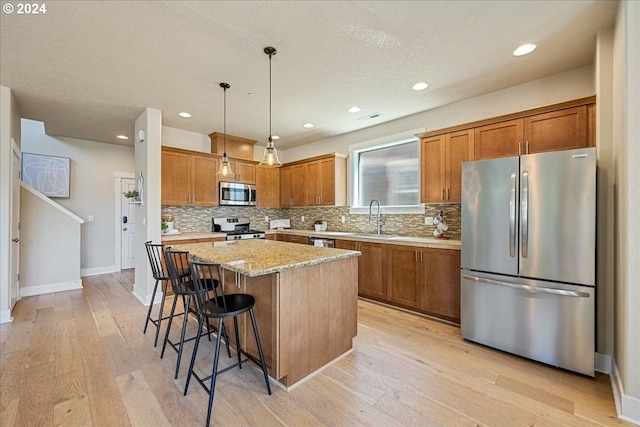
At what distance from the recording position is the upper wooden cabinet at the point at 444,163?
3.31 metres

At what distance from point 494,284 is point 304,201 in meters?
3.56

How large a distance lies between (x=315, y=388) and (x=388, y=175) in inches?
132

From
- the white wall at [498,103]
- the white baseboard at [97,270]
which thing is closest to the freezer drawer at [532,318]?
the white wall at [498,103]

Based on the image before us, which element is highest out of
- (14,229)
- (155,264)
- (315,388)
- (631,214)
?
(631,214)

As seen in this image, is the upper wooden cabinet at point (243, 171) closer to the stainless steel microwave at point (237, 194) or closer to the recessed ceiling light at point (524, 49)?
the stainless steel microwave at point (237, 194)

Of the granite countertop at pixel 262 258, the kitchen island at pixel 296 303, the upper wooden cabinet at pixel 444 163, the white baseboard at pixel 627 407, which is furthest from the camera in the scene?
the upper wooden cabinet at pixel 444 163

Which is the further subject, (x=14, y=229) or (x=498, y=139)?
(x=14, y=229)

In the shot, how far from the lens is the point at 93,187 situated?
18.4ft

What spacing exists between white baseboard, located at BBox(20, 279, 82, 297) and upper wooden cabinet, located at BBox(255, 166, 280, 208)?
3288 millimetres

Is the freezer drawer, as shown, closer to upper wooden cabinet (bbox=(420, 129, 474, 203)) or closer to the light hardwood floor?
the light hardwood floor

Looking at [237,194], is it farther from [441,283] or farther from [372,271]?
[441,283]

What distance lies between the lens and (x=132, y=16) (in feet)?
6.70

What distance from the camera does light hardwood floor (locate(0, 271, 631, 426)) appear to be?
5.72 ft

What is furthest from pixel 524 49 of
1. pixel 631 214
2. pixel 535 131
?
pixel 631 214
